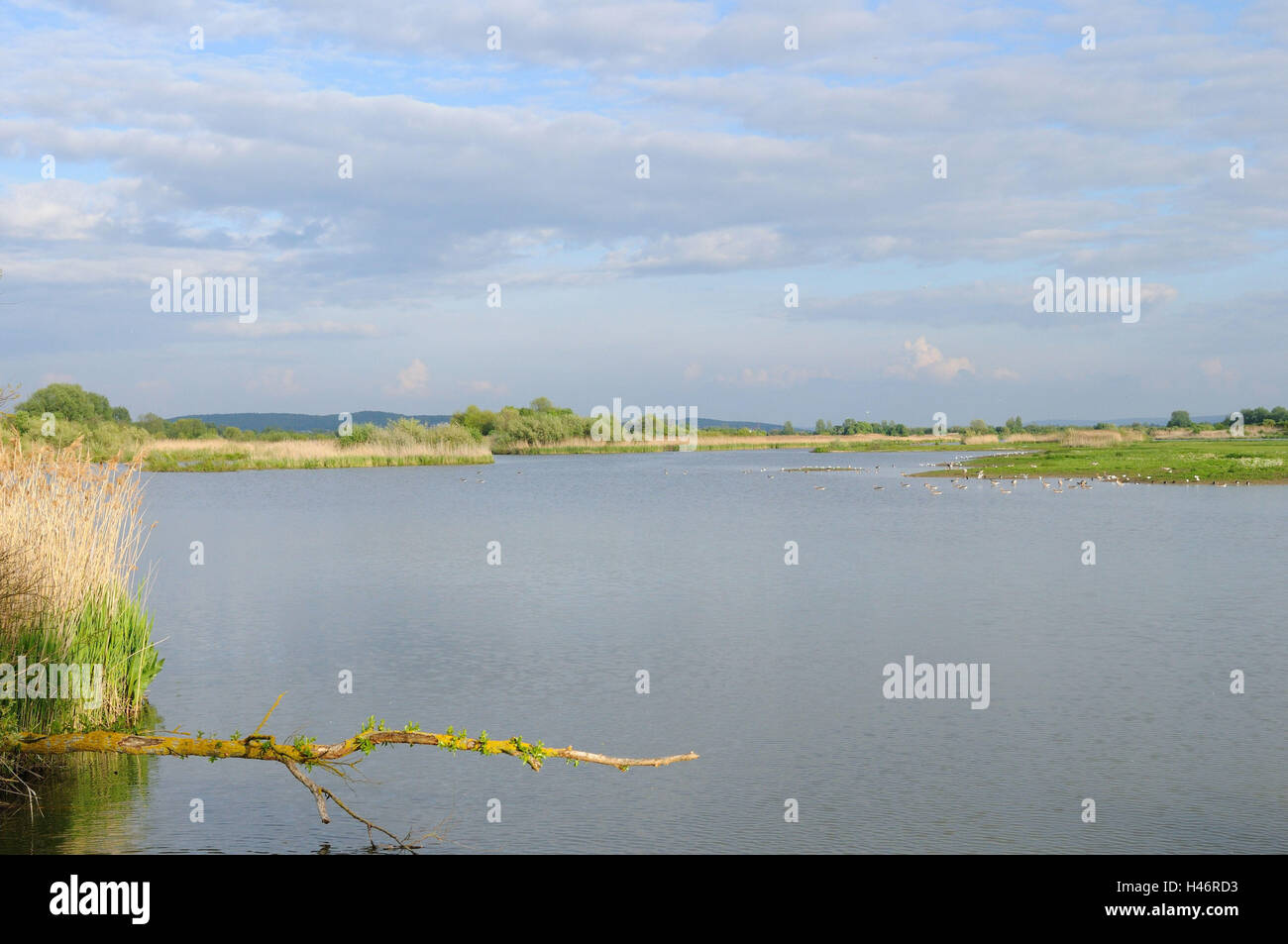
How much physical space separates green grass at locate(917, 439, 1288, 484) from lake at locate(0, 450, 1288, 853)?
2082cm

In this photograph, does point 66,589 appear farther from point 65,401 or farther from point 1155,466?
point 65,401

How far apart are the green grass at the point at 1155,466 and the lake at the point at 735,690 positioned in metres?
20.8

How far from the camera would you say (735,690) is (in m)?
12.4

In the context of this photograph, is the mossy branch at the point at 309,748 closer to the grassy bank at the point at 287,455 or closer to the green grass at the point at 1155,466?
the green grass at the point at 1155,466

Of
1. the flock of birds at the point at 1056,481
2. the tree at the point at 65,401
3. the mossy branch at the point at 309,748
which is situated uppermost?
the tree at the point at 65,401

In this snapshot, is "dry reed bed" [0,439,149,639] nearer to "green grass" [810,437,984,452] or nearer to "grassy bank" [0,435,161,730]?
"grassy bank" [0,435,161,730]

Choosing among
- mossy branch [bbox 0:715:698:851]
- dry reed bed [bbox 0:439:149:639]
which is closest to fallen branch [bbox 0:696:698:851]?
mossy branch [bbox 0:715:698:851]

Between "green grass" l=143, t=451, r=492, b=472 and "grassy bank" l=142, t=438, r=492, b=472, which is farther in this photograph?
"grassy bank" l=142, t=438, r=492, b=472

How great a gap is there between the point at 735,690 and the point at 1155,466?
47.6 meters

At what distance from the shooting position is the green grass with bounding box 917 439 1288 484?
1880 inches


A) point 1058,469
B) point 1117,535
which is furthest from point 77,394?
point 1117,535

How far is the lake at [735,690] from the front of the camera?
8.32 meters

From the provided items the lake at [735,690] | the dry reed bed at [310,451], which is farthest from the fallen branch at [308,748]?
the dry reed bed at [310,451]
